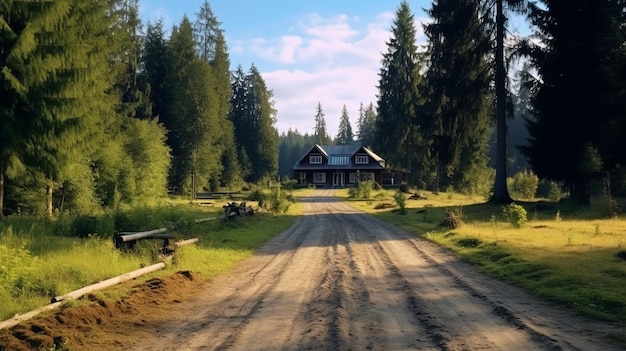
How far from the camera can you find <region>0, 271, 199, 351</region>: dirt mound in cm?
563

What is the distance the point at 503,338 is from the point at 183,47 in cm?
5179

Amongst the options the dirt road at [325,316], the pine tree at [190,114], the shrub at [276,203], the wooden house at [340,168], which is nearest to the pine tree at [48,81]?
the dirt road at [325,316]

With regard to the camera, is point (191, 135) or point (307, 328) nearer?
point (307, 328)

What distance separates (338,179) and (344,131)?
5415cm

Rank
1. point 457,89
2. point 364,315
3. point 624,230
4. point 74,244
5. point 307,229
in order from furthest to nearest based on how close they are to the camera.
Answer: point 457,89, point 307,229, point 624,230, point 74,244, point 364,315

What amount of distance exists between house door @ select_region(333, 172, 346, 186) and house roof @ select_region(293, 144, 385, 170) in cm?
134

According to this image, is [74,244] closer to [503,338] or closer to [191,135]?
[503,338]

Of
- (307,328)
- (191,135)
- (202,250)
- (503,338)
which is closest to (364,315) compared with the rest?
(307,328)

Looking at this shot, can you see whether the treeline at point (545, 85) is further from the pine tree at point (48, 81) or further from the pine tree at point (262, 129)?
the pine tree at point (262, 129)

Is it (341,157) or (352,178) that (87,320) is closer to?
(352,178)

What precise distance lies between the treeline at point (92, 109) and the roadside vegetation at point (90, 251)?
3.08 m

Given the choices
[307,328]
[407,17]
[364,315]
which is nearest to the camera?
[307,328]

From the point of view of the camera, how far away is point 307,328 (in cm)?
642

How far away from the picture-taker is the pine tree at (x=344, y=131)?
410 ft
